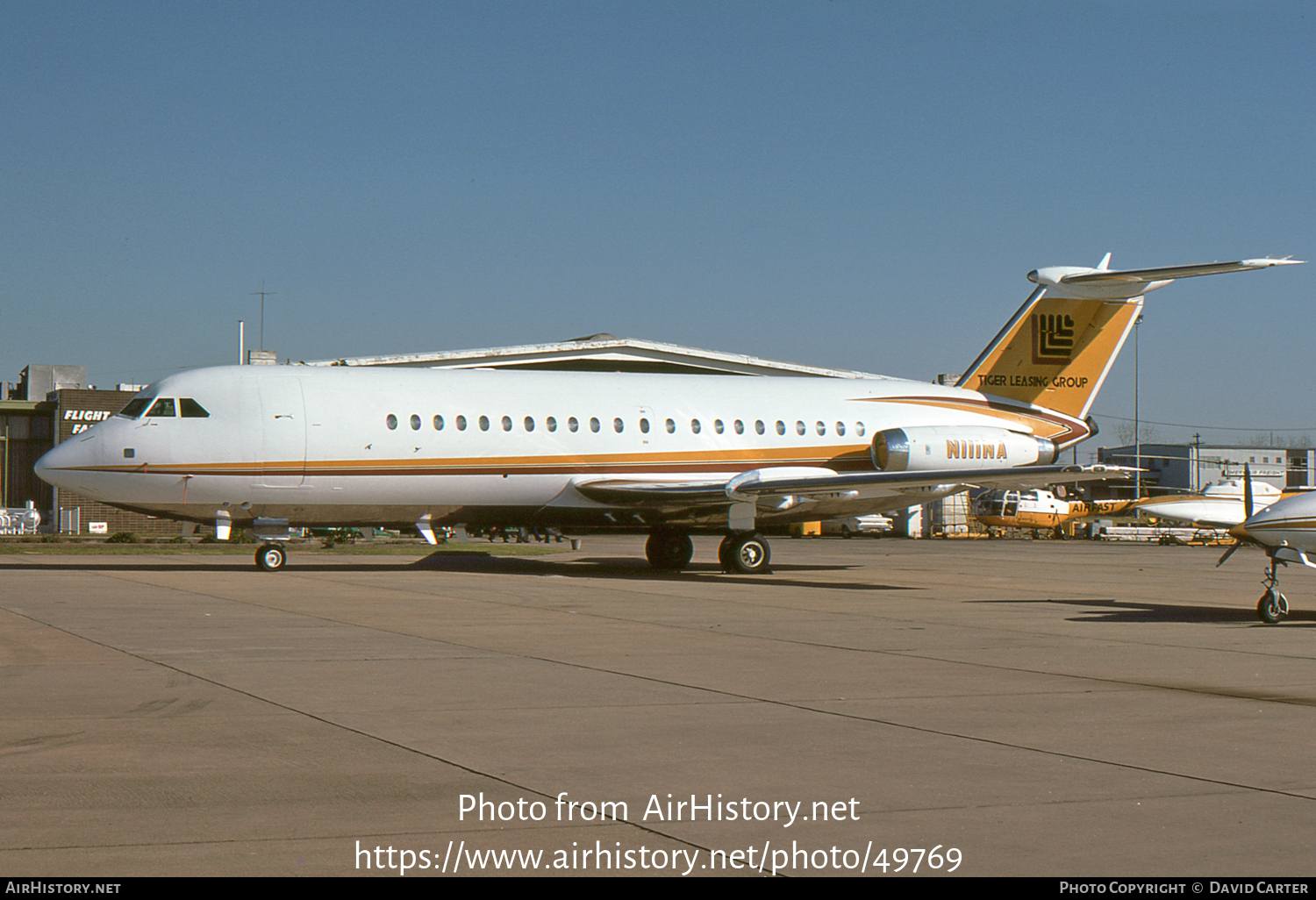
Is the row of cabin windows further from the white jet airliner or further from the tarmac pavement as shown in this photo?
the tarmac pavement

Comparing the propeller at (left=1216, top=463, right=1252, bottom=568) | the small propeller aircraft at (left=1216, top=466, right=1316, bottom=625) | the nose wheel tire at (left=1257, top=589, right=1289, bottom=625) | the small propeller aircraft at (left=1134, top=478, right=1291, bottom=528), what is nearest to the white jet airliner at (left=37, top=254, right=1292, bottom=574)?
the small propeller aircraft at (left=1134, top=478, right=1291, bottom=528)

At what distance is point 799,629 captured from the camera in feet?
46.4

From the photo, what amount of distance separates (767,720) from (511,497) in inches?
636

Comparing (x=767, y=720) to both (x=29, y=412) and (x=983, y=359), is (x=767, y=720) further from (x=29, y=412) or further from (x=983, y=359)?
(x=29, y=412)

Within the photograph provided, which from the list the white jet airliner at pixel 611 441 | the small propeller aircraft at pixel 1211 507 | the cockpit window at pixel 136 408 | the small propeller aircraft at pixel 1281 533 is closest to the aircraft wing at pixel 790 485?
the white jet airliner at pixel 611 441

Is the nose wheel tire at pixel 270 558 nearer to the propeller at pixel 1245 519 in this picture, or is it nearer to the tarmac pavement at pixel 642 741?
the tarmac pavement at pixel 642 741

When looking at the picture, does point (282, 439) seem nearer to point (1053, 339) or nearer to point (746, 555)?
point (746, 555)

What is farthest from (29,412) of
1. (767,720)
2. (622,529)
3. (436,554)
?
(767,720)

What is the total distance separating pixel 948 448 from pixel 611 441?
7264 mm

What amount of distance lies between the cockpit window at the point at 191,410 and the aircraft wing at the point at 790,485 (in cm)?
693

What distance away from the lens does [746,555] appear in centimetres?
2538

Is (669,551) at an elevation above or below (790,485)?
below

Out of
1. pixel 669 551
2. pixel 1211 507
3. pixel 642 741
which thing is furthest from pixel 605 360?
pixel 642 741

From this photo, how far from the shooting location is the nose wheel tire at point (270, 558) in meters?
23.0
